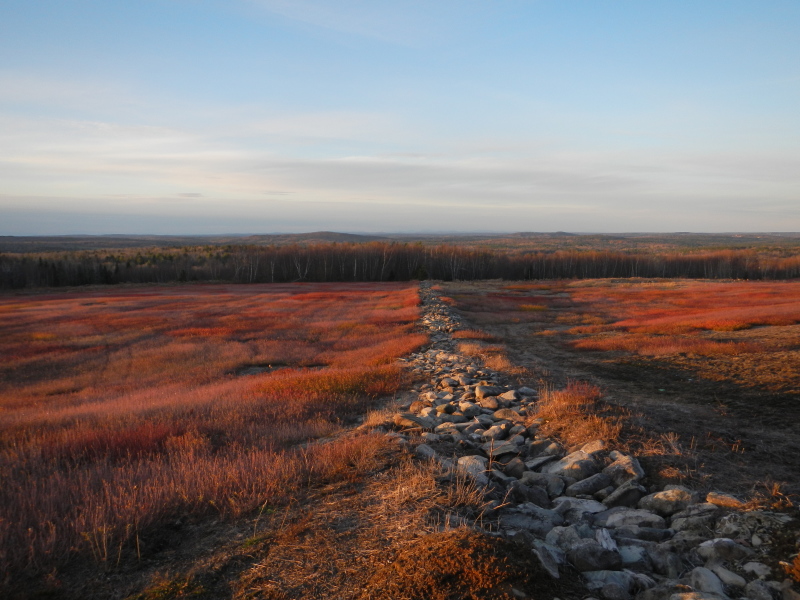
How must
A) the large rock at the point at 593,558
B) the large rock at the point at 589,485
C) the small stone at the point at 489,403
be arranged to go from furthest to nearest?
1. the small stone at the point at 489,403
2. the large rock at the point at 589,485
3. the large rock at the point at 593,558

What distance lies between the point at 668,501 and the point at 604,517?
0.74 meters

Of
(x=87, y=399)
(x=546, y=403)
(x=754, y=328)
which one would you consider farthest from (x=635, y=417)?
(x=754, y=328)

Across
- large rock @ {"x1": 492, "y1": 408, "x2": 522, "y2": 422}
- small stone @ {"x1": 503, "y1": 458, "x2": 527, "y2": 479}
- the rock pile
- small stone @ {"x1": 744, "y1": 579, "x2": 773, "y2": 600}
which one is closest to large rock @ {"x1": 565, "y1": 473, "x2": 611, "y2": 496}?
the rock pile

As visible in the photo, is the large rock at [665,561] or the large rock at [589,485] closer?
the large rock at [665,561]

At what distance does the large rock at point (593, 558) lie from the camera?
12.2 ft

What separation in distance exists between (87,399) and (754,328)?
81.5 feet

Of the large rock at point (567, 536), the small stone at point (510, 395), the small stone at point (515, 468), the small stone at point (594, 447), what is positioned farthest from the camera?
the small stone at point (510, 395)

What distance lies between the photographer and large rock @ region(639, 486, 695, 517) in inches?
190

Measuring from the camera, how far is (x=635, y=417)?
770cm

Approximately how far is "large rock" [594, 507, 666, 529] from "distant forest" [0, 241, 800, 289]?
75.6 meters

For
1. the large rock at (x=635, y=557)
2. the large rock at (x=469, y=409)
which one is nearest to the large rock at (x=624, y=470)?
the large rock at (x=635, y=557)

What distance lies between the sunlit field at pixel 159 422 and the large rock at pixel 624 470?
10.5 feet

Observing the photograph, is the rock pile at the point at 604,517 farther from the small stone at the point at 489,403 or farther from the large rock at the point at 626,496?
the small stone at the point at 489,403

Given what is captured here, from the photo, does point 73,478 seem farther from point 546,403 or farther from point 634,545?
point 546,403
